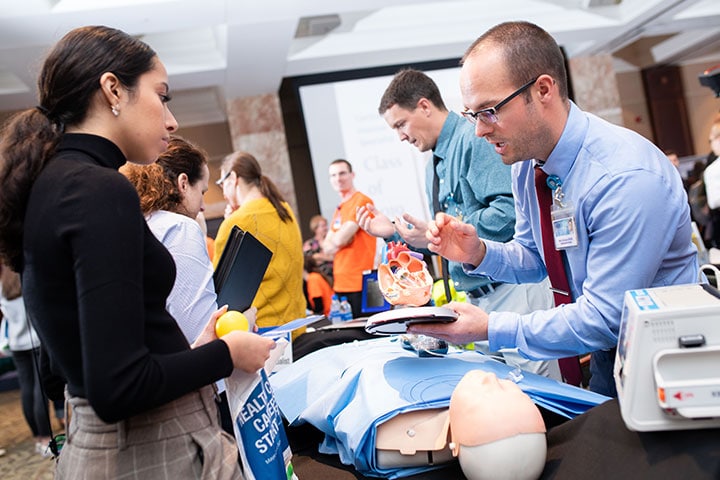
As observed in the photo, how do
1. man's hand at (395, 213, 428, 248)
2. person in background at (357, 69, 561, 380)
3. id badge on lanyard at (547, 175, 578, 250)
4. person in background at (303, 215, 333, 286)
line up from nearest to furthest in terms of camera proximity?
id badge on lanyard at (547, 175, 578, 250) → man's hand at (395, 213, 428, 248) → person in background at (357, 69, 561, 380) → person in background at (303, 215, 333, 286)

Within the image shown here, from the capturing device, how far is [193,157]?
1.94 meters

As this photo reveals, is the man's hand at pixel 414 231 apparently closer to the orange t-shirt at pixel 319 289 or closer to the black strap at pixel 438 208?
the black strap at pixel 438 208

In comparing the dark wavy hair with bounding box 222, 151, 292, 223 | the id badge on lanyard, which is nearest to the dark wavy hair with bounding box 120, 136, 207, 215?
the dark wavy hair with bounding box 222, 151, 292, 223

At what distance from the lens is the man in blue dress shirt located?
50.3 inches

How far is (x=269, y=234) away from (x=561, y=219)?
1.62m

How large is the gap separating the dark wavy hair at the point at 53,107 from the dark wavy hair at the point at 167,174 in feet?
1.70

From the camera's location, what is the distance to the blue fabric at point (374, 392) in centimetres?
124

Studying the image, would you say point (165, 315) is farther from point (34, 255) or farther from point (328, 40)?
point (328, 40)

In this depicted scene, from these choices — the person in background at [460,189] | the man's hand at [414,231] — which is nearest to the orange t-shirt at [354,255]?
the person in background at [460,189]

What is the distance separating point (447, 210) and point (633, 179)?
1.23 meters

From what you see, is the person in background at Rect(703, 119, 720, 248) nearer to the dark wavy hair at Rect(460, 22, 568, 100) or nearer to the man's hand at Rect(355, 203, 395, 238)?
the man's hand at Rect(355, 203, 395, 238)

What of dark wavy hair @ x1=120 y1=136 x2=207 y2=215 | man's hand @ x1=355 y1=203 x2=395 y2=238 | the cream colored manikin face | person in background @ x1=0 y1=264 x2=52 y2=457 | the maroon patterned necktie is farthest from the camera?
person in background @ x1=0 y1=264 x2=52 y2=457

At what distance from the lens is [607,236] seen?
4.25 ft

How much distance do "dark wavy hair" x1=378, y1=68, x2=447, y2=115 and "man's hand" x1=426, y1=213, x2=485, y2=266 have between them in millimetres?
1009
